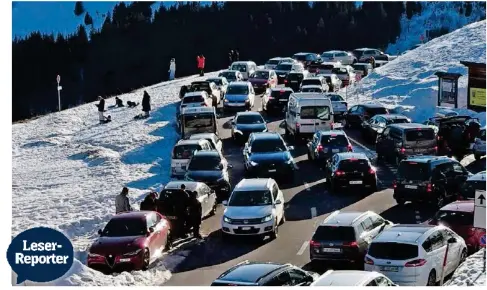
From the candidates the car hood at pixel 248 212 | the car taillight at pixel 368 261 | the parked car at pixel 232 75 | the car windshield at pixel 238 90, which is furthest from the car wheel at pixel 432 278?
the parked car at pixel 232 75

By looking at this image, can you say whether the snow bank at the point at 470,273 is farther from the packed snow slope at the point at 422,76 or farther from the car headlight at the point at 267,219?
the packed snow slope at the point at 422,76

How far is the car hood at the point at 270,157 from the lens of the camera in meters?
31.3

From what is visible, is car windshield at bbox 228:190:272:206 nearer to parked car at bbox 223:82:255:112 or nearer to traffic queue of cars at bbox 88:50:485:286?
traffic queue of cars at bbox 88:50:485:286

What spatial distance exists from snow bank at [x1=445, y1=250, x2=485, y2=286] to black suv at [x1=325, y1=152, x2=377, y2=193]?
30.1 feet

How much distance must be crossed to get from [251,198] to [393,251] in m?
6.84

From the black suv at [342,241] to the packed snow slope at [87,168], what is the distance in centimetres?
377

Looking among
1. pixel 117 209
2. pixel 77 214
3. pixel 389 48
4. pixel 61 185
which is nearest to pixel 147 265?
pixel 117 209

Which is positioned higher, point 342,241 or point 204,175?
point 204,175

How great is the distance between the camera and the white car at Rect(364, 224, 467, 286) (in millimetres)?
18344

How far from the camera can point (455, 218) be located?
22.0 metres

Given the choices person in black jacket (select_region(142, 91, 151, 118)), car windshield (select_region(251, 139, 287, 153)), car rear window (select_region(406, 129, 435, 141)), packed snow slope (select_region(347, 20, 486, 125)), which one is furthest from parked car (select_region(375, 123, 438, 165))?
person in black jacket (select_region(142, 91, 151, 118))

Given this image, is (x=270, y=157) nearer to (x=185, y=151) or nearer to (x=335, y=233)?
(x=185, y=151)

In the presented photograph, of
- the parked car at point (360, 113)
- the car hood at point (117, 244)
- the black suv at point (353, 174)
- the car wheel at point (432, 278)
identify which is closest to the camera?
the car wheel at point (432, 278)

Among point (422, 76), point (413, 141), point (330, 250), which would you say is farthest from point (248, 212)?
point (422, 76)
